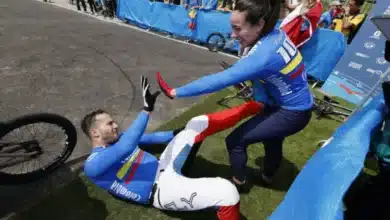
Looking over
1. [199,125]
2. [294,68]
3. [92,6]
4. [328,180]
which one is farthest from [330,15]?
[92,6]

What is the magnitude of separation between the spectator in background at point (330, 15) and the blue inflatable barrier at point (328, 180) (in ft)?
23.7

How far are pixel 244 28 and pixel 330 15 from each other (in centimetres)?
773

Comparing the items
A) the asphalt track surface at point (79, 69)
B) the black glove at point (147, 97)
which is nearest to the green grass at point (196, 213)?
the asphalt track surface at point (79, 69)

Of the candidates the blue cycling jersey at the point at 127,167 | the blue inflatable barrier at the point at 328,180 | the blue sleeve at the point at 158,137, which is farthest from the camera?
the blue sleeve at the point at 158,137

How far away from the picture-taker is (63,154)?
3.36m

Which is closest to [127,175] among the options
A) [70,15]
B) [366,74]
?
[366,74]

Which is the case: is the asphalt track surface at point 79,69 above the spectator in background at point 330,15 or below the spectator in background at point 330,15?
below

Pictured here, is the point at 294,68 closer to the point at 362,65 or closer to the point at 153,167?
the point at 153,167

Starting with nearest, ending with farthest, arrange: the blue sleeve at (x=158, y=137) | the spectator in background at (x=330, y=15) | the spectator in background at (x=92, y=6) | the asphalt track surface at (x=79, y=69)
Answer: the blue sleeve at (x=158, y=137)
the asphalt track surface at (x=79, y=69)
the spectator in background at (x=330, y=15)
the spectator in background at (x=92, y=6)

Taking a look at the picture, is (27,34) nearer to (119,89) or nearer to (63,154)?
(119,89)

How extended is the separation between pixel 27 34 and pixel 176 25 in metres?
4.83

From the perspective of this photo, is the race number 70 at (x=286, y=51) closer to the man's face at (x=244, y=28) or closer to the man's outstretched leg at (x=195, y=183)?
the man's face at (x=244, y=28)

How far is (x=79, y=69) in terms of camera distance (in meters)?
6.69

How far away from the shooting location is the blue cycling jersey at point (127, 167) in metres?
2.40
